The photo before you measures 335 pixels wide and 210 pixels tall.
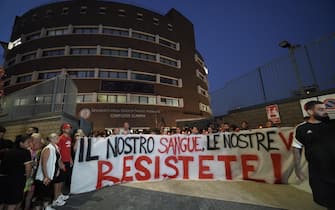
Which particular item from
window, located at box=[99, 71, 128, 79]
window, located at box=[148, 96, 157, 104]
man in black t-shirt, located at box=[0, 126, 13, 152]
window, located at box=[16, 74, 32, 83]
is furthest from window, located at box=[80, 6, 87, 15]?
man in black t-shirt, located at box=[0, 126, 13, 152]

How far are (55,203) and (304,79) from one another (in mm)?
8772

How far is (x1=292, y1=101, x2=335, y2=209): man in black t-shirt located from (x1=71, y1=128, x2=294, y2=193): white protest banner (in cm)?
240

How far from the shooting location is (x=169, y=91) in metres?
23.2

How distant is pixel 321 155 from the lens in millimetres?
1808

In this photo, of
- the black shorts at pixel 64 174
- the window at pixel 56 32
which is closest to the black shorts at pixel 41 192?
the black shorts at pixel 64 174

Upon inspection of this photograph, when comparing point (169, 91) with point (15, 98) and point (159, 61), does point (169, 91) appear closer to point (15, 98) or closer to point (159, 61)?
point (159, 61)

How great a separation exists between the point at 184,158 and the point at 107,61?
1927 cm

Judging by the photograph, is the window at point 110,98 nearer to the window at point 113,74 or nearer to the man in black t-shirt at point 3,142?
the window at point 113,74

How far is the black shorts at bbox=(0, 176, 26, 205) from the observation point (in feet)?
7.85

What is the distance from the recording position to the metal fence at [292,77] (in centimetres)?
555

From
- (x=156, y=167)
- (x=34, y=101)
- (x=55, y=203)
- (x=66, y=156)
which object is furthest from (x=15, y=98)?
(x=156, y=167)

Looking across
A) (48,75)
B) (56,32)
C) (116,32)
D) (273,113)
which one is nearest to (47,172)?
(273,113)

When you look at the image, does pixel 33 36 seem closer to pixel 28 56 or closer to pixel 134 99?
pixel 28 56

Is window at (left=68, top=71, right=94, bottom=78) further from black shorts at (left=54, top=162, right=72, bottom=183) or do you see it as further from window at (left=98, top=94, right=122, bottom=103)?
black shorts at (left=54, top=162, right=72, bottom=183)
